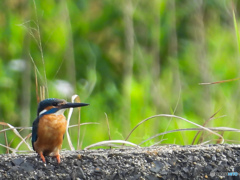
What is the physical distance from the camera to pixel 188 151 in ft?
5.01

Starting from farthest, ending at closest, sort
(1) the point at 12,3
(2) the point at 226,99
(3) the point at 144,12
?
1. (1) the point at 12,3
2. (3) the point at 144,12
3. (2) the point at 226,99

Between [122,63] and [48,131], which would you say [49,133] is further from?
[122,63]

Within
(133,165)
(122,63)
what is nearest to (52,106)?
(133,165)

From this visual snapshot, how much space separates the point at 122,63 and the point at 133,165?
89.0 inches

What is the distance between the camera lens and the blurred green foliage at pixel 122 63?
2.55 meters

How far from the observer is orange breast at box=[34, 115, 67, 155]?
4.98 ft

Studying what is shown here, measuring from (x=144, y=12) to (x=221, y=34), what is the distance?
1.73 ft

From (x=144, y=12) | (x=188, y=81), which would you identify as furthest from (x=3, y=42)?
(x=188, y=81)

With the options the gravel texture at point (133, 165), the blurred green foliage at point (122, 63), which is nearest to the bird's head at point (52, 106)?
the gravel texture at point (133, 165)

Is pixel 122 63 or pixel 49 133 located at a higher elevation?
pixel 122 63

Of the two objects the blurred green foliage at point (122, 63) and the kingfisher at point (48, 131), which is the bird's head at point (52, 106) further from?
the blurred green foliage at point (122, 63)

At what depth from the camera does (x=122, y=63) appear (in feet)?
12.1

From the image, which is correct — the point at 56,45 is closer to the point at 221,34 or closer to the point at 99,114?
the point at 99,114

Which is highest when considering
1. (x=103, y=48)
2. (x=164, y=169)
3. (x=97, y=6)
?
(x=97, y=6)
